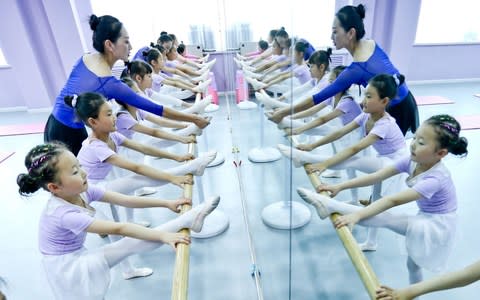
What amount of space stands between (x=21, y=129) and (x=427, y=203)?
4.78m

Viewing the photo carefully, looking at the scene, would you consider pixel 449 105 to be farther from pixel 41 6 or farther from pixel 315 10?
pixel 41 6

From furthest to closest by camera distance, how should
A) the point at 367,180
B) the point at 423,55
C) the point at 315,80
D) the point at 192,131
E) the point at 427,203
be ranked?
1. the point at 423,55
2. the point at 315,80
3. the point at 192,131
4. the point at 367,180
5. the point at 427,203

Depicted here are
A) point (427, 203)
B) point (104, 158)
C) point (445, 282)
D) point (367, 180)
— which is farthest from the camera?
point (104, 158)

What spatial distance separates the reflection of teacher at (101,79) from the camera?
5.04 ft

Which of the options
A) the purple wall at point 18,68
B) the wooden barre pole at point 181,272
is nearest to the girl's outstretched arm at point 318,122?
the wooden barre pole at point 181,272

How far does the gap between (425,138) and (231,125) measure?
2.81 metres

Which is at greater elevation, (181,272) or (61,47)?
(61,47)

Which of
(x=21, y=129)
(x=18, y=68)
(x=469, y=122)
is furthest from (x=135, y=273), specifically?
(x=18, y=68)

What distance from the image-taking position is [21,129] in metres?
4.10

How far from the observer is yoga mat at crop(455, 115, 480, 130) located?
11.1ft

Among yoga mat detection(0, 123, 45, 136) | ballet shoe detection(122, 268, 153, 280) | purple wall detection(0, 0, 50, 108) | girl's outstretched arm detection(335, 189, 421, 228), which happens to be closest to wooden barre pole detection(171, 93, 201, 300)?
girl's outstretched arm detection(335, 189, 421, 228)

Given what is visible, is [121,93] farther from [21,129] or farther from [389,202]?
[21,129]

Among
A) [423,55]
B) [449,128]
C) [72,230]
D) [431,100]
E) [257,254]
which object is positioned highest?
[449,128]

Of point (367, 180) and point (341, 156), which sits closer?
point (367, 180)
